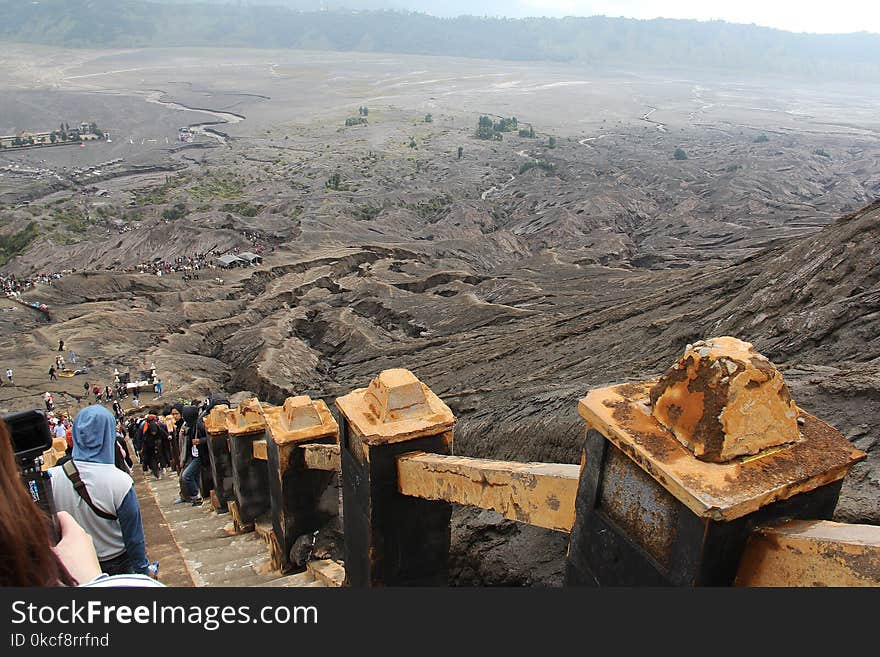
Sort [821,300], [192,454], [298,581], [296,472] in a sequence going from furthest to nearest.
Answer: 1. [821,300]
2. [192,454]
3. [296,472]
4. [298,581]

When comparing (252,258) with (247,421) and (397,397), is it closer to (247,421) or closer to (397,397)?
(247,421)

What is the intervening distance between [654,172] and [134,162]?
197ft

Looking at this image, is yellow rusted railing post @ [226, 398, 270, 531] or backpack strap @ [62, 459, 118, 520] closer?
backpack strap @ [62, 459, 118, 520]

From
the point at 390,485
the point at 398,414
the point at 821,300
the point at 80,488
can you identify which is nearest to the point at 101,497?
the point at 80,488

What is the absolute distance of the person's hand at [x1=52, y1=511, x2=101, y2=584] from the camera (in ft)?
7.17

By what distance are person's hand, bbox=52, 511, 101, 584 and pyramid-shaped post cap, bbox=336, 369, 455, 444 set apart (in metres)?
1.49

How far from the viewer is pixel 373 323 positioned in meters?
27.4

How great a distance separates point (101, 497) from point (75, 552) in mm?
1319

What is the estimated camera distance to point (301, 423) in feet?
17.3

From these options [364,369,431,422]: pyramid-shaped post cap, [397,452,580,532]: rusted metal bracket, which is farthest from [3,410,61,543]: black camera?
[397,452,580,532]: rusted metal bracket

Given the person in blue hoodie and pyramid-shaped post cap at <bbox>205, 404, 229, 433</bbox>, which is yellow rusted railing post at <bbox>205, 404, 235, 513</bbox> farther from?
the person in blue hoodie

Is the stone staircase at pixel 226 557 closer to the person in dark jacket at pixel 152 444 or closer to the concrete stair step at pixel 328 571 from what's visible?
the concrete stair step at pixel 328 571

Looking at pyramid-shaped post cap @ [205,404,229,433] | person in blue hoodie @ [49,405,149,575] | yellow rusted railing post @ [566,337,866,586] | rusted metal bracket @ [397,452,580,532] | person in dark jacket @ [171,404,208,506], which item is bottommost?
person in dark jacket @ [171,404,208,506]

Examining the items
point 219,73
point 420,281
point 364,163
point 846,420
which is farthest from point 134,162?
point 219,73
